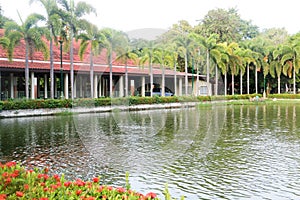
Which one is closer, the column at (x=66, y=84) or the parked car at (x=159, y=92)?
the column at (x=66, y=84)

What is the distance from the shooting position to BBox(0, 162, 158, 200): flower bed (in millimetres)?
3961

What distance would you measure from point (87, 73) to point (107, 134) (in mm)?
16267

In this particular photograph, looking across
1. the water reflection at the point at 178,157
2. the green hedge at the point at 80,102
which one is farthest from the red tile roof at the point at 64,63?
the water reflection at the point at 178,157

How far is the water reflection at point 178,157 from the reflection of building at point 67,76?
1160 cm

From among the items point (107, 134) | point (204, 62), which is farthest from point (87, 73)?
point (107, 134)

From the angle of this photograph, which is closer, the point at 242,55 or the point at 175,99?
the point at 175,99

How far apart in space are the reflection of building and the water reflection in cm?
1160

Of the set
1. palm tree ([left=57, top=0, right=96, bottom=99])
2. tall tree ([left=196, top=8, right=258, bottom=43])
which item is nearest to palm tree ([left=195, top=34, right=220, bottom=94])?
tall tree ([left=196, top=8, right=258, bottom=43])

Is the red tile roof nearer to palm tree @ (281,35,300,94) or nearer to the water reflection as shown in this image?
the water reflection

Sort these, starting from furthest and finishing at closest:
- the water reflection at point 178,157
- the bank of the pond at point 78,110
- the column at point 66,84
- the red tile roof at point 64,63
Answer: the column at point 66,84 → the red tile roof at point 64,63 → the bank of the pond at point 78,110 → the water reflection at point 178,157

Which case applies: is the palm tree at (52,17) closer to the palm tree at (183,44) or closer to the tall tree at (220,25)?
the palm tree at (183,44)

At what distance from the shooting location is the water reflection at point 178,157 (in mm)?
6453

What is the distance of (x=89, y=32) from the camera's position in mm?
23812

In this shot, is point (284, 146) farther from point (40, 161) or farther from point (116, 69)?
point (116, 69)
